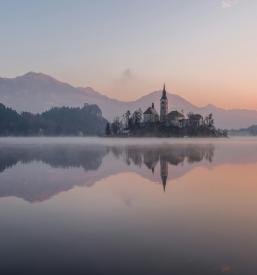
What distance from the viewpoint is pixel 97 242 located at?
519 inches

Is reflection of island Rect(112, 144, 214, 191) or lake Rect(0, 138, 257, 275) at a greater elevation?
reflection of island Rect(112, 144, 214, 191)

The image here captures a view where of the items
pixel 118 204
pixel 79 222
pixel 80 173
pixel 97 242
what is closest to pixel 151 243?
pixel 97 242

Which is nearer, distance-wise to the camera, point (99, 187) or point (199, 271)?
point (199, 271)

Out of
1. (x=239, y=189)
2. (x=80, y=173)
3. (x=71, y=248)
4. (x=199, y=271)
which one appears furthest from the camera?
(x=80, y=173)

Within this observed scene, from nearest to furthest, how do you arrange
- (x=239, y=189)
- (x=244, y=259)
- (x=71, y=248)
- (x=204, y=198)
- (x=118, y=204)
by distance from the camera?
1. (x=244, y=259)
2. (x=71, y=248)
3. (x=118, y=204)
4. (x=204, y=198)
5. (x=239, y=189)

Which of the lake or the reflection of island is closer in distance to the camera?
the lake

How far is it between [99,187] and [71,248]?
15440mm

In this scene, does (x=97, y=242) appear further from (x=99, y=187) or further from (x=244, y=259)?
(x=99, y=187)

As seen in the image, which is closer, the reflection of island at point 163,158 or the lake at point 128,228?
the lake at point 128,228

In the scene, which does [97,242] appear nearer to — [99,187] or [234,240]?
[234,240]

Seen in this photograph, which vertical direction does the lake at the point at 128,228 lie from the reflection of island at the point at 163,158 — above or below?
below

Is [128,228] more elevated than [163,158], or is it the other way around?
[163,158]

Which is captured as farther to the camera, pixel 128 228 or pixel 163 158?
pixel 163 158

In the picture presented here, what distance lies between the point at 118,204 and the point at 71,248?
8.63 m
